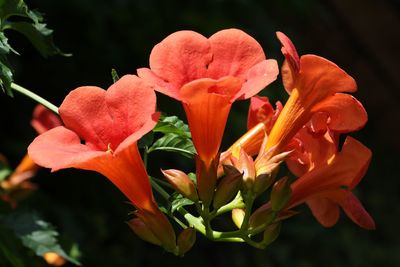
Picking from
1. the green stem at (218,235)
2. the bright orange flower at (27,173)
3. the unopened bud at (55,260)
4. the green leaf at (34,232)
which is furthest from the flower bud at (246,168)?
the bright orange flower at (27,173)

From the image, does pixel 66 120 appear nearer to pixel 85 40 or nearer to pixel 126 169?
pixel 126 169

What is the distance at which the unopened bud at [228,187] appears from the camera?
179 centimetres

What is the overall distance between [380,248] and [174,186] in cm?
568

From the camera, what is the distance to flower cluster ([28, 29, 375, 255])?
1.70 meters

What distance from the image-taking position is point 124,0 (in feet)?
13.6

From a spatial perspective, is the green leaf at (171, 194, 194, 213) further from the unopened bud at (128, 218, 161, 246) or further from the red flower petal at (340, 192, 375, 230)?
the red flower petal at (340, 192, 375, 230)

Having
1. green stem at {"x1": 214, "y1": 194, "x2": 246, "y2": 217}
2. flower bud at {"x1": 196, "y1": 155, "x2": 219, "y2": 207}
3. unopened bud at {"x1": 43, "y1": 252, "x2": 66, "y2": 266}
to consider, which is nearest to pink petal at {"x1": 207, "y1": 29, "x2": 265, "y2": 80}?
flower bud at {"x1": 196, "y1": 155, "x2": 219, "y2": 207}

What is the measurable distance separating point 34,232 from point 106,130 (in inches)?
33.9

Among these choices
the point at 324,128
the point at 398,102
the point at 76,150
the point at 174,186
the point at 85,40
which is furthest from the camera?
the point at 398,102

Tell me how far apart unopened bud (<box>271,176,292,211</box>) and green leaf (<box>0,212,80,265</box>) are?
0.79 m

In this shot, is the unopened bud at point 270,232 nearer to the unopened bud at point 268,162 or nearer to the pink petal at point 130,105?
the unopened bud at point 268,162

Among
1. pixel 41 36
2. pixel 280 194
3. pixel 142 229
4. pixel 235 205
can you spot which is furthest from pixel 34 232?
pixel 280 194

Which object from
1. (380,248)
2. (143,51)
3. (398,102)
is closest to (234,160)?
(143,51)

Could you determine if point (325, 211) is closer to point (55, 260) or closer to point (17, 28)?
point (17, 28)
